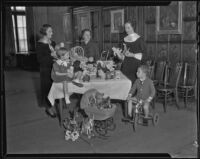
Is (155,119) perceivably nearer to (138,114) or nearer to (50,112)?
(138,114)

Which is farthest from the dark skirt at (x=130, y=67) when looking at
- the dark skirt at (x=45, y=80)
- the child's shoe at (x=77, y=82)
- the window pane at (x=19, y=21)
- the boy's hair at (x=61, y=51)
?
the window pane at (x=19, y=21)

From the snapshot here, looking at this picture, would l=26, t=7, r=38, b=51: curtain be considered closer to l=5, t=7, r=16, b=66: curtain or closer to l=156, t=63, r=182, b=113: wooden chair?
l=5, t=7, r=16, b=66: curtain

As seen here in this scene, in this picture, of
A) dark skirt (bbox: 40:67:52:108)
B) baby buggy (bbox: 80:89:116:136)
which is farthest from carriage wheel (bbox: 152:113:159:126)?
dark skirt (bbox: 40:67:52:108)

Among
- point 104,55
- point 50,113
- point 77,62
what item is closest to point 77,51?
point 77,62

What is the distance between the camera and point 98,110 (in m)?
2.25

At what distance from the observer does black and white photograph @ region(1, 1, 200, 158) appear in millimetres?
2166

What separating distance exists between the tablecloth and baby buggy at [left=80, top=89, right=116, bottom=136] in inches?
1.5

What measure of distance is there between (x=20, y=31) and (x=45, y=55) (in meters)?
0.25

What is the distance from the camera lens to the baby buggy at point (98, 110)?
2.22 m

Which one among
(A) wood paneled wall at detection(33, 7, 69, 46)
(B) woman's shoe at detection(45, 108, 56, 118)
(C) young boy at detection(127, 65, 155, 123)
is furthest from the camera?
(B) woman's shoe at detection(45, 108, 56, 118)

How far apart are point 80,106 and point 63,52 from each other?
1.35 feet

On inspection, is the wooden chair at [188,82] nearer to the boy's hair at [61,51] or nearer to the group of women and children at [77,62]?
the group of women and children at [77,62]

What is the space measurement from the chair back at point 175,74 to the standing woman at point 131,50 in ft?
0.86

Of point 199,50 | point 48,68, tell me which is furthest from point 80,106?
point 199,50
